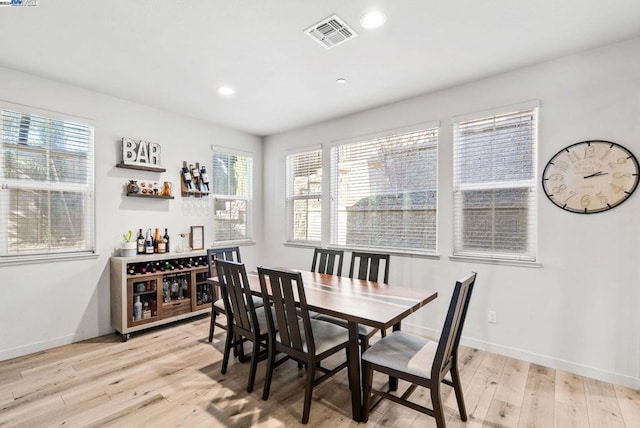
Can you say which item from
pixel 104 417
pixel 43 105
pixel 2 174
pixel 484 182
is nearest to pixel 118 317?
pixel 104 417

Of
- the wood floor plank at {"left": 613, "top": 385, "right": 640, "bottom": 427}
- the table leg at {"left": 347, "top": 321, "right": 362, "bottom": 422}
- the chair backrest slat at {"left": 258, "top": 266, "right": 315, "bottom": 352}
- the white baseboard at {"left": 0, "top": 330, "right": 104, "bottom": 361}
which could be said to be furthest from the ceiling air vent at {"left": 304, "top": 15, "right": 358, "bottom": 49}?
the white baseboard at {"left": 0, "top": 330, "right": 104, "bottom": 361}

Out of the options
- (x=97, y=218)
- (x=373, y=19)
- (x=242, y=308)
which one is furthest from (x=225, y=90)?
(x=242, y=308)

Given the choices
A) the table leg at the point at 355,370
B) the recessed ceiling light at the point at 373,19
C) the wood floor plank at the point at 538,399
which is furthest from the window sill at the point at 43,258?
the wood floor plank at the point at 538,399

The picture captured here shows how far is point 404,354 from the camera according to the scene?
1.95 metres

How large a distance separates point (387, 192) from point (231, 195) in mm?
2432

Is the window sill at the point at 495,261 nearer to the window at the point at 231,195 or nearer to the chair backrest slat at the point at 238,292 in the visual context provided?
the chair backrest slat at the point at 238,292

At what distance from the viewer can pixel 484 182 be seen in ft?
9.99

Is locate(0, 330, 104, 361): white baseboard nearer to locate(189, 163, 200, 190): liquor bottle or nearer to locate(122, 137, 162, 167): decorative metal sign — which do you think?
locate(122, 137, 162, 167): decorative metal sign

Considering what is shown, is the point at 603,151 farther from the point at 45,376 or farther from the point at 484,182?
the point at 45,376

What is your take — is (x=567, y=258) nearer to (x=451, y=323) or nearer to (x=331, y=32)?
(x=451, y=323)

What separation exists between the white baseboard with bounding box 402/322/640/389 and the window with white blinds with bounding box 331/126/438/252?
101cm

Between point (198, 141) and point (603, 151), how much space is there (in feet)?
14.5

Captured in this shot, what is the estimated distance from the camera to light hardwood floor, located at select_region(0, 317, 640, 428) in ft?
6.61

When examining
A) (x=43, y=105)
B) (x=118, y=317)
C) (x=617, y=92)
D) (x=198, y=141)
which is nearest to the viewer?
(x=617, y=92)
